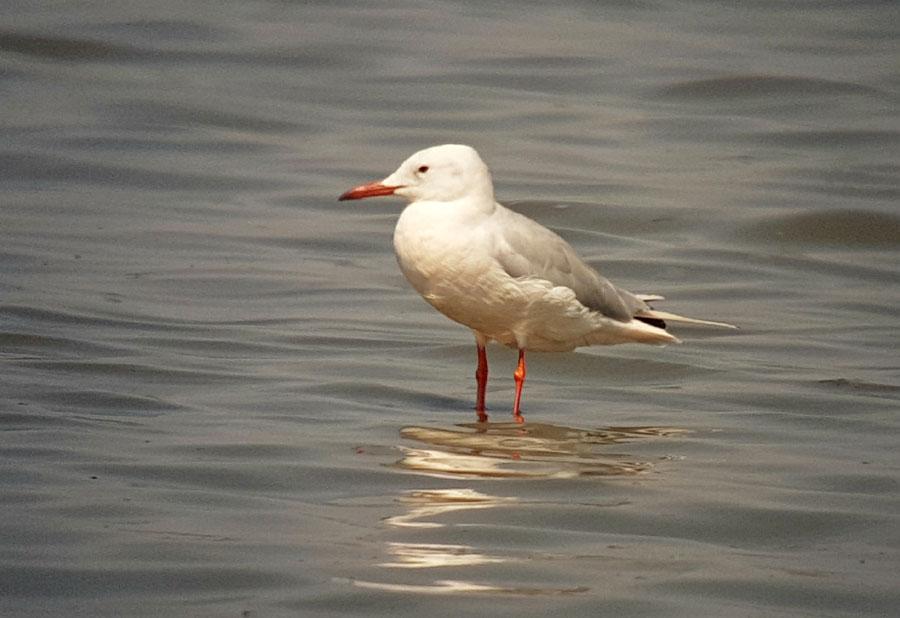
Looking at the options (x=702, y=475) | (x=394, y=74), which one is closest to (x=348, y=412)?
(x=702, y=475)

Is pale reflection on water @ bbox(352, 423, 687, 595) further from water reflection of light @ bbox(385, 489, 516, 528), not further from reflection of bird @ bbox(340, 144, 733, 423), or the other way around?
reflection of bird @ bbox(340, 144, 733, 423)

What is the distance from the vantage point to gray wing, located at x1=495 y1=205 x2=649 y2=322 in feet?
29.4

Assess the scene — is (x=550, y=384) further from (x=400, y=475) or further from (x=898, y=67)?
(x=898, y=67)

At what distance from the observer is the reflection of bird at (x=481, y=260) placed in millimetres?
8836

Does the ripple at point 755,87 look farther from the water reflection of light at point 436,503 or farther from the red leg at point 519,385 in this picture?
the water reflection of light at point 436,503

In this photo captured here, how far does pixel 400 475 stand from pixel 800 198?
9.37m

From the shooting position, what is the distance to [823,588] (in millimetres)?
6172

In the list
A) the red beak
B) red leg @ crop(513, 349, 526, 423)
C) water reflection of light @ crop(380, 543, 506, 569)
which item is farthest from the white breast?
water reflection of light @ crop(380, 543, 506, 569)

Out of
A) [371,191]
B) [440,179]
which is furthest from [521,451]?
[371,191]

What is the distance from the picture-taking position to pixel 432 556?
6387 millimetres

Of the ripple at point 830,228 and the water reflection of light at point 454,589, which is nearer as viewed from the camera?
the water reflection of light at point 454,589

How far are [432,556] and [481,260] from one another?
2.67 metres

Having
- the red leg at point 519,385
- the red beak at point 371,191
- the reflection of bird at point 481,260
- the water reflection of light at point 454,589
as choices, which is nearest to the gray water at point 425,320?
the water reflection of light at point 454,589

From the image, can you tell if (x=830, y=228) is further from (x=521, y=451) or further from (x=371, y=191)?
(x=521, y=451)
